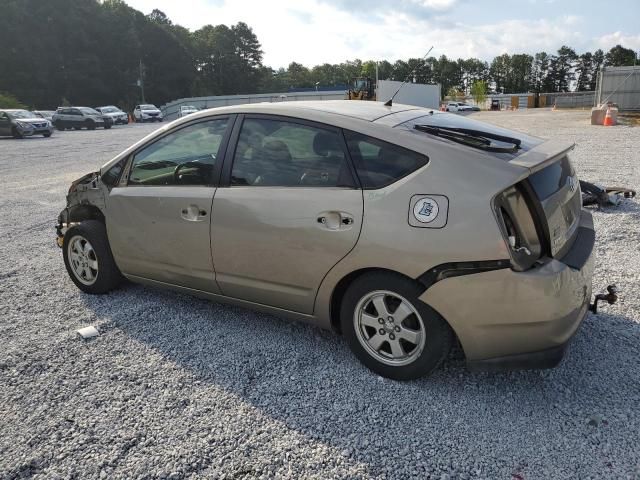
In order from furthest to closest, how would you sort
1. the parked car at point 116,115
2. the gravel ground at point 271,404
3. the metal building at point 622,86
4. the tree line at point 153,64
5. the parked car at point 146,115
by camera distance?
the tree line at point 153,64
the parked car at point 146,115
the parked car at point 116,115
the metal building at point 622,86
the gravel ground at point 271,404

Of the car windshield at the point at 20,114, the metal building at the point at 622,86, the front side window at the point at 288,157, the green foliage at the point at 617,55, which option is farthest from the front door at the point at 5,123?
the green foliage at the point at 617,55

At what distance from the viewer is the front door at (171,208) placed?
3566 mm

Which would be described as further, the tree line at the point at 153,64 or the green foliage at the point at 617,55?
the green foliage at the point at 617,55

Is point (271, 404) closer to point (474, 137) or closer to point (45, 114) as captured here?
point (474, 137)

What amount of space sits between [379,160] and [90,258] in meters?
2.88

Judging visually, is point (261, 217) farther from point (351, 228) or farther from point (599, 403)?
point (599, 403)

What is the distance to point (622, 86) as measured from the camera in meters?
28.9

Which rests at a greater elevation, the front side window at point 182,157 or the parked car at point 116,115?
the front side window at point 182,157

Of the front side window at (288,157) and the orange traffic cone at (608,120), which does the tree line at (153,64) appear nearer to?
the orange traffic cone at (608,120)

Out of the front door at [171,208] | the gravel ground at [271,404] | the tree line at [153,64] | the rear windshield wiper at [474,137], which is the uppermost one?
the tree line at [153,64]

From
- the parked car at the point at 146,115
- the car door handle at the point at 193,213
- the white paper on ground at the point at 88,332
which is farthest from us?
the parked car at the point at 146,115

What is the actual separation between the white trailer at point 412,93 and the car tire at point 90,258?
3338cm

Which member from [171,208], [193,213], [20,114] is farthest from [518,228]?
[20,114]

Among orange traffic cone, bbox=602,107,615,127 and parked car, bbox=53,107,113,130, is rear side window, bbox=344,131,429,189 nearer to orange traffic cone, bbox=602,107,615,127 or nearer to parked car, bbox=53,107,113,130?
orange traffic cone, bbox=602,107,615,127
